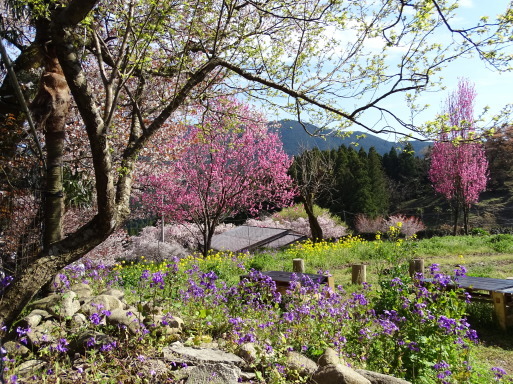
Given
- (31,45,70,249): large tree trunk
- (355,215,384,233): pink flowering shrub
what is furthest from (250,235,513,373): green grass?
(355,215,384,233): pink flowering shrub

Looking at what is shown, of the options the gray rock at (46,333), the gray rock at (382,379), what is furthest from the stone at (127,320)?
the gray rock at (382,379)

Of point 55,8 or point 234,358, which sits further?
point 55,8

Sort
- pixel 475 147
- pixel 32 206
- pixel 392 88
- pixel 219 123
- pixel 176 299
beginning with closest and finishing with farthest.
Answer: pixel 392 88 → pixel 176 299 → pixel 219 123 → pixel 32 206 → pixel 475 147

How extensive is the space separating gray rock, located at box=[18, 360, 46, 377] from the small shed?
13.9m

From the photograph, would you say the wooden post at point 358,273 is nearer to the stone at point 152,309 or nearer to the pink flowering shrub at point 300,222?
the stone at point 152,309

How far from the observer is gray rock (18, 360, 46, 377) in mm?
2711

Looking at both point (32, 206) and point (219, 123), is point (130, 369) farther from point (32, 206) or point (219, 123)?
point (32, 206)

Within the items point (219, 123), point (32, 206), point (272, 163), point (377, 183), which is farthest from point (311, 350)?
point (377, 183)

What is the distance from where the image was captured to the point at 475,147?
20969 mm

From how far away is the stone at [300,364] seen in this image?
3.07 meters

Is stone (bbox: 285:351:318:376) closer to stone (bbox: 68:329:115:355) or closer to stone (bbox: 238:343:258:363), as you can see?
stone (bbox: 238:343:258:363)

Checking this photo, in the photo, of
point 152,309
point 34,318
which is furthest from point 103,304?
point 34,318

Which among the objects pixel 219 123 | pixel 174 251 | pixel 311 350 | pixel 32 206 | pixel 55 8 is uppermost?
pixel 55 8

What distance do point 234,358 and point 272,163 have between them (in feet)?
44.0
